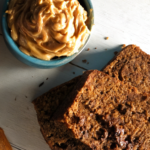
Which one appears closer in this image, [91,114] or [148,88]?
[91,114]

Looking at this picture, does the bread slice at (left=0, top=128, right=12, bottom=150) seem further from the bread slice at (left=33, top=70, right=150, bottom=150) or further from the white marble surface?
the bread slice at (left=33, top=70, right=150, bottom=150)

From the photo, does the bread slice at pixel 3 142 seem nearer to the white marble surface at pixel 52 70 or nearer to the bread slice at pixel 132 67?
the white marble surface at pixel 52 70

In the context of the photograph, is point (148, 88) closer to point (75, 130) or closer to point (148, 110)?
point (148, 110)

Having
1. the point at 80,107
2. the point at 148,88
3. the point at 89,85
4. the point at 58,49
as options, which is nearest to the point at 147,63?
the point at 148,88

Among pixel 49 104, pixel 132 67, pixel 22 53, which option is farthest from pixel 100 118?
pixel 22 53

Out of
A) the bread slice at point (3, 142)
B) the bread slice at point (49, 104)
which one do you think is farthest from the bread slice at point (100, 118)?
the bread slice at point (3, 142)

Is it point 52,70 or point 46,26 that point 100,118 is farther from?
point 46,26
